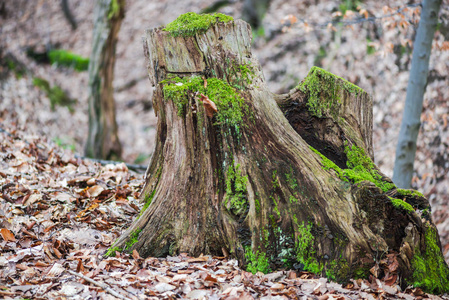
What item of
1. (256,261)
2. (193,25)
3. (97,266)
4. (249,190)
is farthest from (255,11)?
(97,266)

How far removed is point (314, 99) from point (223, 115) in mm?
991

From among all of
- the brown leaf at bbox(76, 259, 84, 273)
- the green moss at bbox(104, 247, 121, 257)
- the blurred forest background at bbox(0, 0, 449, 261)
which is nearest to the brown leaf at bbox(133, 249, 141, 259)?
the green moss at bbox(104, 247, 121, 257)

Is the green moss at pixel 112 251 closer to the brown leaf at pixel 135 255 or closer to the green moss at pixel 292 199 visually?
the brown leaf at pixel 135 255

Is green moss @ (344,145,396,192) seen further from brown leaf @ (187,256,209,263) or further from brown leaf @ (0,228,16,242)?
brown leaf @ (0,228,16,242)

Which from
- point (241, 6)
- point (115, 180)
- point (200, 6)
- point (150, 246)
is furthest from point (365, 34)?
point (150, 246)

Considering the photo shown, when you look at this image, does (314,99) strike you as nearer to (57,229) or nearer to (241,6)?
(57,229)

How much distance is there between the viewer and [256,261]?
2740mm

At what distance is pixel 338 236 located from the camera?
2.72 m

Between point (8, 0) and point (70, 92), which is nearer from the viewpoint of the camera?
point (70, 92)

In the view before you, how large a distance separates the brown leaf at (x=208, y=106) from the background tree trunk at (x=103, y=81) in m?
5.85

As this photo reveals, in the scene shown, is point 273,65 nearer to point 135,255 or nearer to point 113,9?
point 113,9

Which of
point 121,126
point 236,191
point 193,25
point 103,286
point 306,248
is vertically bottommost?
point 103,286

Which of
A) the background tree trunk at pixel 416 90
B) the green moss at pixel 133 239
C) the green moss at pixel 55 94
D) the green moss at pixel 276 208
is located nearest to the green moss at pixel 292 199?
the green moss at pixel 276 208

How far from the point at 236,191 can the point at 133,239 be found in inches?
36.9
